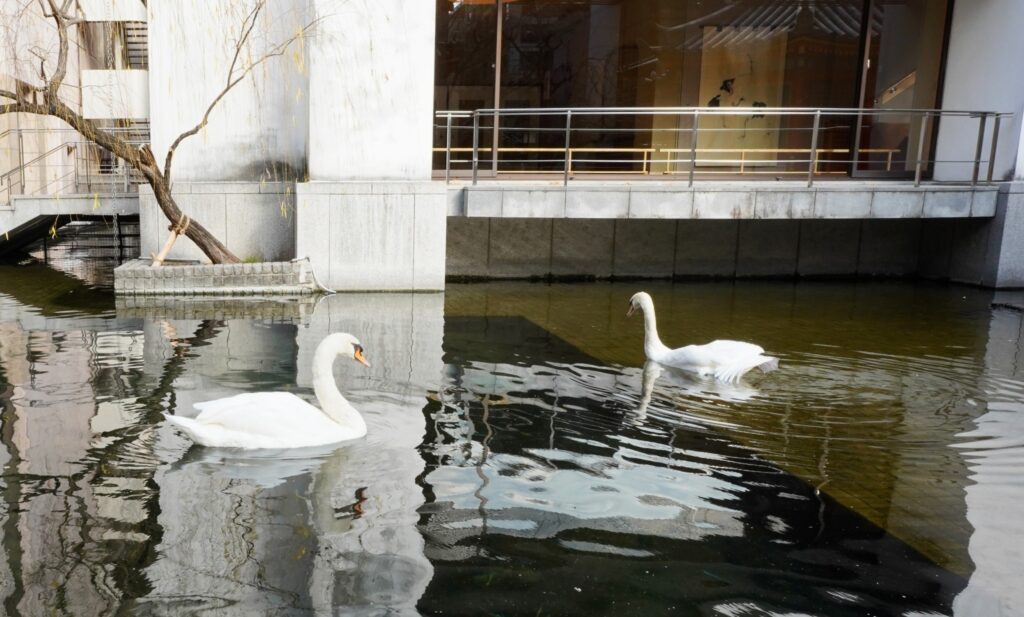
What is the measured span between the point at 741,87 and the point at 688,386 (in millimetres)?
10450

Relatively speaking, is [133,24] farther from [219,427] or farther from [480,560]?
[480,560]

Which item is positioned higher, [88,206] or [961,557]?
[88,206]

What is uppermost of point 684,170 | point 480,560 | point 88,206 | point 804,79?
point 804,79

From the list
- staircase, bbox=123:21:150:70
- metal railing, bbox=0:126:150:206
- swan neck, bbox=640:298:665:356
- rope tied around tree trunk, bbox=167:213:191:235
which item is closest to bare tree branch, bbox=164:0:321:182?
rope tied around tree trunk, bbox=167:213:191:235

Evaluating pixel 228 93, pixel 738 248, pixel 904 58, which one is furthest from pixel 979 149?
pixel 228 93

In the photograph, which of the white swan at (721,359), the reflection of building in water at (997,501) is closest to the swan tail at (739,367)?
the white swan at (721,359)

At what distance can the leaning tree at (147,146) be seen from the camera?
11609 millimetres

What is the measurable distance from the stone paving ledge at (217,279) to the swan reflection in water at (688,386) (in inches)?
217

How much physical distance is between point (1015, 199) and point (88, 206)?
14.5 m

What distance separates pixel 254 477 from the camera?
564cm

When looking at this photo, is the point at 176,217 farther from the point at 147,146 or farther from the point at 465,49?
the point at 465,49

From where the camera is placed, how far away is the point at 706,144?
17500mm

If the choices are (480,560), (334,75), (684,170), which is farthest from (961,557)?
(684,170)

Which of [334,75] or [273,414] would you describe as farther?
[334,75]
